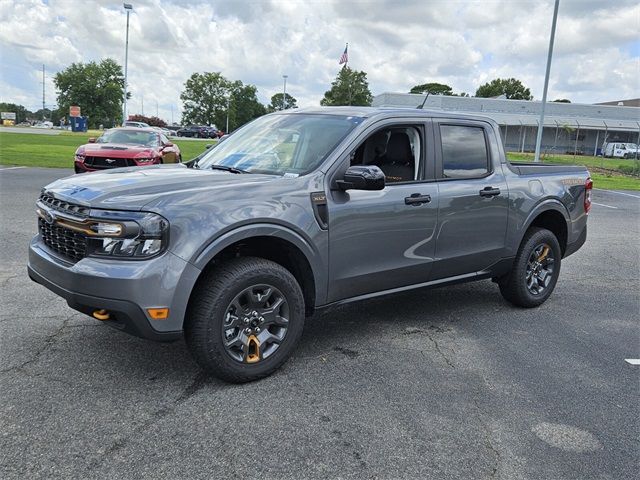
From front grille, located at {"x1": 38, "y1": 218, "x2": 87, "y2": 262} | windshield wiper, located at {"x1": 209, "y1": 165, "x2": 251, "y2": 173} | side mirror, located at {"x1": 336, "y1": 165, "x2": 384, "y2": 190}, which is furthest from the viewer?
windshield wiper, located at {"x1": 209, "y1": 165, "x2": 251, "y2": 173}

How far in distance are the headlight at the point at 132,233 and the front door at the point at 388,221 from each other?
1209 mm

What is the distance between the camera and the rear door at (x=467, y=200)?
469 cm

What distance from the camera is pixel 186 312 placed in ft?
11.3

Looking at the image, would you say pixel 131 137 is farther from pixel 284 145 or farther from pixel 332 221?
pixel 332 221

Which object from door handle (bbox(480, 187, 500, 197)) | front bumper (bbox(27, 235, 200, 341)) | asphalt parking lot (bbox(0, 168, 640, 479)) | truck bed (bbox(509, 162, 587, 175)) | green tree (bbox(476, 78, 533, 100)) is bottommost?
asphalt parking lot (bbox(0, 168, 640, 479))

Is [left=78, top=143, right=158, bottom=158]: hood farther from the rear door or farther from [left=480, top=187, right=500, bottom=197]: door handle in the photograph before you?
[left=480, top=187, right=500, bottom=197]: door handle

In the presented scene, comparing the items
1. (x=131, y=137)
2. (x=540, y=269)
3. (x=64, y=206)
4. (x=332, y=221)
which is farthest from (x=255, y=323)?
(x=131, y=137)

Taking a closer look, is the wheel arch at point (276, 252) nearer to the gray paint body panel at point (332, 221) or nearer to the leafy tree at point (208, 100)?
the gray paint body panel at point (332, 221)

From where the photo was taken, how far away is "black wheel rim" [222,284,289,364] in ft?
11.7

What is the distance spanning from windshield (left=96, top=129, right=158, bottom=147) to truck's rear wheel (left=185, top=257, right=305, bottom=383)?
1122 centimetres

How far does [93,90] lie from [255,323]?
82297 millimetres

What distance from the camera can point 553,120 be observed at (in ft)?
201

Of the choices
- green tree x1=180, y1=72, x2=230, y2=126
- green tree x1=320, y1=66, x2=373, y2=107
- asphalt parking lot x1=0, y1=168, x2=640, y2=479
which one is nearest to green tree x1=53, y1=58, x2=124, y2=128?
green tree x1=180, y1=72, x2=230, y2=126

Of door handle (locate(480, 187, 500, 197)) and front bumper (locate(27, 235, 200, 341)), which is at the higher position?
door handle (locate(480, 187, 500, 197))
